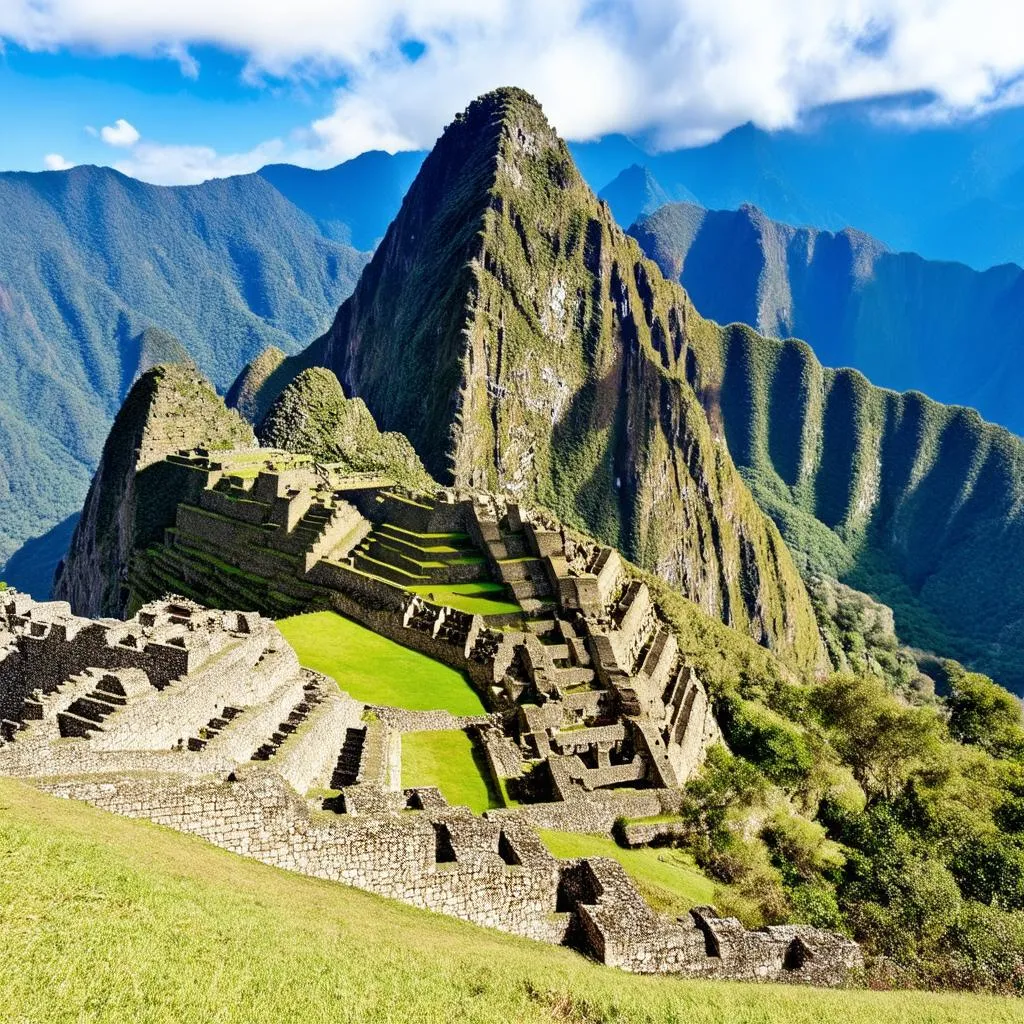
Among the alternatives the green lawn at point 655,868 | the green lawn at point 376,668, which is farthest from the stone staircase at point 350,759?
the green lawn at point 376,668

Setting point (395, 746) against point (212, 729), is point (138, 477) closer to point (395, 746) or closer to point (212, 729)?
point (395, 746)

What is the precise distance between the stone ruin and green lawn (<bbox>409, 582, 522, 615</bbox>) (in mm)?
566

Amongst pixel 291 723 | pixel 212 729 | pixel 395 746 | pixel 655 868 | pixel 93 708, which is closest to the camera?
pixel 93 708

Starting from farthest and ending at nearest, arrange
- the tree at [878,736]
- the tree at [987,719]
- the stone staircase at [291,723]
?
the tree at [987,719], the tree at [878,736], the stone staircase at [291,723]

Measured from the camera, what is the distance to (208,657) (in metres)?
18.3

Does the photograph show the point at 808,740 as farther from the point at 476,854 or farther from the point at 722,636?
the point at 722,636

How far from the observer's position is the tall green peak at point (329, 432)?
92250 millimetres

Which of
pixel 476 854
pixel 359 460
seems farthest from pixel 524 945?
pixel 359 460

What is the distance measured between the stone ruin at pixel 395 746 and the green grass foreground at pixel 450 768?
0.52 m

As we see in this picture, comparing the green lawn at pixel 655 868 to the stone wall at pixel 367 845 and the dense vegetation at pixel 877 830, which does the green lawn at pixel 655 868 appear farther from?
the stone wall at pixel 367 845

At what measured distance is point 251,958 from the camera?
340 inches

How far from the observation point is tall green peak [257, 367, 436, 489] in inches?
3632

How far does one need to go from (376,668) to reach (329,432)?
229 feet

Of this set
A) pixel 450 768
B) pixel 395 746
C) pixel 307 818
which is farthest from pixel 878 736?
pixel 307 818
